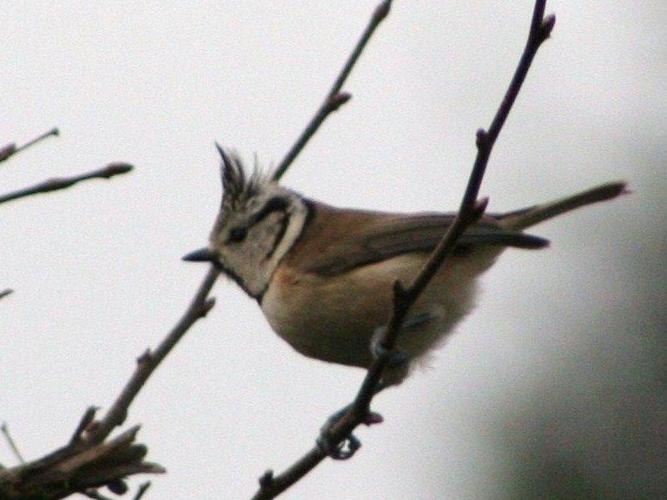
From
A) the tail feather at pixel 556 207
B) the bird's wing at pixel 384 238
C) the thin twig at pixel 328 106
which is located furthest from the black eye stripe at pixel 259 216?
the thin twig at pixel 328 106

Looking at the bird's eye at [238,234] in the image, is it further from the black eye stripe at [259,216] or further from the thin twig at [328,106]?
the thin twig at [328,106]

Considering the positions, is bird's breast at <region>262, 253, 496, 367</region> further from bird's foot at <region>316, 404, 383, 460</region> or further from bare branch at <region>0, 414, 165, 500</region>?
bare branch at <region>0, 414, 165, 500</region>

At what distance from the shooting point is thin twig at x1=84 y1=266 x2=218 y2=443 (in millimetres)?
3064

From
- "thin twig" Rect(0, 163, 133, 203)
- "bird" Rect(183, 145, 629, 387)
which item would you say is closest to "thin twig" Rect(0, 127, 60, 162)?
"thin twig" Rect(0, 163, 133, 203)

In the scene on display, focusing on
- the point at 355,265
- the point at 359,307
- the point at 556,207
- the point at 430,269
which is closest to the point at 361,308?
the point at 359,307

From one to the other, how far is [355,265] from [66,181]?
8.04 ft

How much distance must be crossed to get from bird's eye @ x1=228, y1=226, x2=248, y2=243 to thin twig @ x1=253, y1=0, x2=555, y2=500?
184 cm

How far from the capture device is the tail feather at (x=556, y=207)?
5.00 metres

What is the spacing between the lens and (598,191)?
16.4 ft

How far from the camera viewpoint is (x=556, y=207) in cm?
525

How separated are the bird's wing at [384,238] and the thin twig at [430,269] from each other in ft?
4.18

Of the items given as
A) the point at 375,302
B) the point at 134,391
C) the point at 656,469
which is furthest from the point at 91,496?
the point at 656,469

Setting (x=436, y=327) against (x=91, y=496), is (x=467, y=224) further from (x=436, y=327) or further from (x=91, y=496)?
(x=436, y=327)

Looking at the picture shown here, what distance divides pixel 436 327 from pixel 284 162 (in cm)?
138
